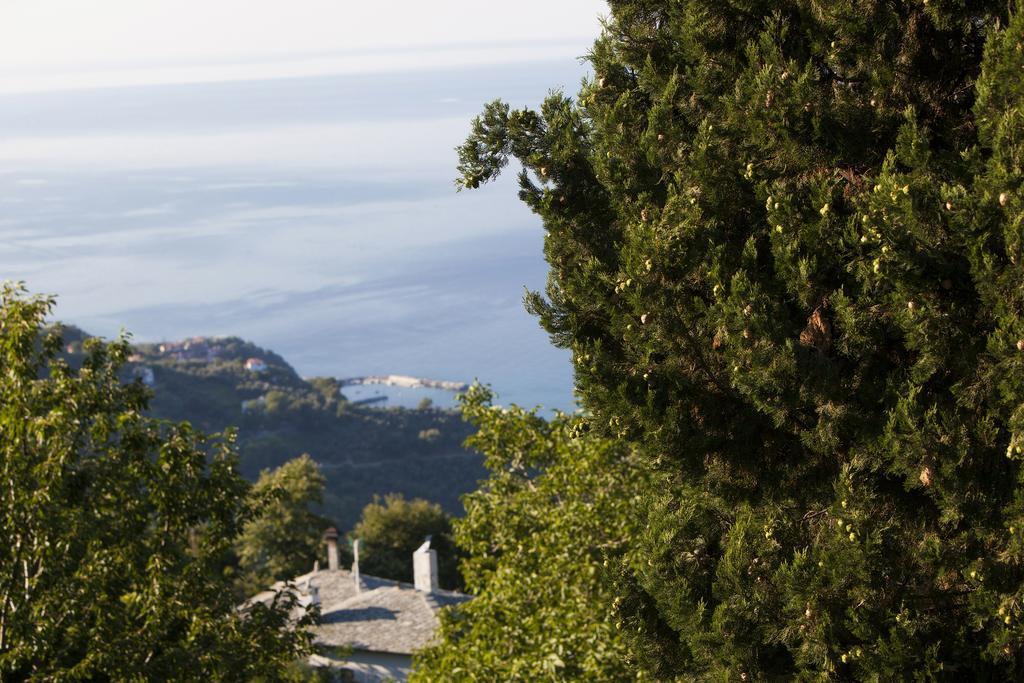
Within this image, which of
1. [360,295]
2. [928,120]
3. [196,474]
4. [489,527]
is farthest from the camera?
[360,295]

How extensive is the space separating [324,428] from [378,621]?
171 feet

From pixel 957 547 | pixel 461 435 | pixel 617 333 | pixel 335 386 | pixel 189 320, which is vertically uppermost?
pixel 189 320

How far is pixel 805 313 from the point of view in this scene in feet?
19.6

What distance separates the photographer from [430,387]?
9494 centimetres

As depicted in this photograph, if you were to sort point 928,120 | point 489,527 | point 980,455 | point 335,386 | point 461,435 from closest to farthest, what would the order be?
point 980,455, point 928,120, point 489,527, point 461,435, point 335,386

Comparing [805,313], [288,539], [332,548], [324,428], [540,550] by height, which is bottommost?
[540,550]

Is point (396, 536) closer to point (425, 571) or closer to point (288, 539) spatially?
point (288, 539)

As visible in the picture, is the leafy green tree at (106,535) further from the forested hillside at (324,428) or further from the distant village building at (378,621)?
the forested hillside at (324,428)

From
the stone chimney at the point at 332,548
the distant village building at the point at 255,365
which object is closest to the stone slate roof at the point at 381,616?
the stone chimney at the point at 332,548

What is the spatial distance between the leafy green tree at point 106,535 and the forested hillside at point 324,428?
5196cm

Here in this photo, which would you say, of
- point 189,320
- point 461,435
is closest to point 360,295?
point 189,320

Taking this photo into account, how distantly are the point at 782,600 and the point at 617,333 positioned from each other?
174 cm

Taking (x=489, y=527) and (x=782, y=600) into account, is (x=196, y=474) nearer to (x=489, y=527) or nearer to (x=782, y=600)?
(x=489, y=527)

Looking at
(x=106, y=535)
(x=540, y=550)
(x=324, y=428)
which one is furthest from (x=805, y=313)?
(x=324, y=428)
